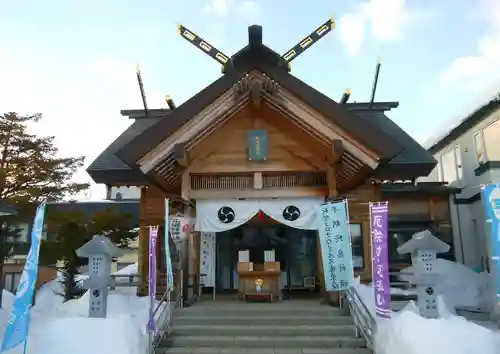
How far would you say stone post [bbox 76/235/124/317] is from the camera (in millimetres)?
8672

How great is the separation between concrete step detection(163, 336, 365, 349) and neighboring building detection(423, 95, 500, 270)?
10560 mm

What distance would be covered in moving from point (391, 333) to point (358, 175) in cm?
515

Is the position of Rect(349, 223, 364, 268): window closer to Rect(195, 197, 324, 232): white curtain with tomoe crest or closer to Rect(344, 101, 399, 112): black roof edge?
Rect(195, 197, 324, 232): white curtain with tomoe crest

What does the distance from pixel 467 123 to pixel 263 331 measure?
13.9 metres

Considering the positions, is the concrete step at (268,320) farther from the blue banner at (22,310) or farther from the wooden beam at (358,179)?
the wooden beam at (358,179)

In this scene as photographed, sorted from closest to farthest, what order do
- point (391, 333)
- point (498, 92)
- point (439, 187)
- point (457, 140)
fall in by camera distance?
point (391, 333) < point (498, 92) < point (439, 187) < point (457, 140)

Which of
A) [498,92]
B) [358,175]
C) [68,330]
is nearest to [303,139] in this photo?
[358,175]

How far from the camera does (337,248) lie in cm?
968

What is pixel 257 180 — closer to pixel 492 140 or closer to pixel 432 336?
pixel 432 336

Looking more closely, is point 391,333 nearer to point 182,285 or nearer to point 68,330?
point 182,285

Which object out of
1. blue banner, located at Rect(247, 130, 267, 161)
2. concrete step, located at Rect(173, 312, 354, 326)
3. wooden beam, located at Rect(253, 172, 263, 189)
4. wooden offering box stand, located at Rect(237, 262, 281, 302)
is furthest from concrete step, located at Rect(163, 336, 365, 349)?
blue banner, located at Rect(247, 130, 267, 161)

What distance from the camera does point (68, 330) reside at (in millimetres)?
7797

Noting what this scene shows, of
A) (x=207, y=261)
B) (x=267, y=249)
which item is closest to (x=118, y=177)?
(x=207, y=261)

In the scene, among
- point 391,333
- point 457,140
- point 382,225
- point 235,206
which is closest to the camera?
point 391,333
